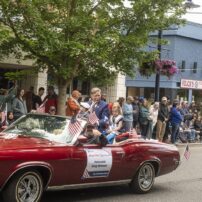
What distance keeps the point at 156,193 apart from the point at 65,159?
2441 mm

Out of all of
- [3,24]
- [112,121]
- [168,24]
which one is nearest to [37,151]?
[112,121]

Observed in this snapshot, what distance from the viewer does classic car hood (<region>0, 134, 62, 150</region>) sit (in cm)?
693

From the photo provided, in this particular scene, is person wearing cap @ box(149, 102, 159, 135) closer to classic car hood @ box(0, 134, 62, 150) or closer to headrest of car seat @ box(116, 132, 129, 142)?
headrest of car seat @ box(116, 132, 129, 142)

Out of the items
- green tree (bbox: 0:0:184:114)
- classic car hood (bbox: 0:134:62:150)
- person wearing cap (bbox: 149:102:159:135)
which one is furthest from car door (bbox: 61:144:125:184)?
person wearing cap (bbox: 149:102:159:135)

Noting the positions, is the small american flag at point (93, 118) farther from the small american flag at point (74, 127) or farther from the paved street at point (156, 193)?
the paved street at point (156, 193)

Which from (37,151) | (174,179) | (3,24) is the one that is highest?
(3,24)

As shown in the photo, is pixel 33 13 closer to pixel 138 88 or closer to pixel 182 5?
pixel 182 5

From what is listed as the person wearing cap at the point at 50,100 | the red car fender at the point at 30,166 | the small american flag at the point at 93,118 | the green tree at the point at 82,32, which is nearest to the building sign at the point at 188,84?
the green tree at the point at 82,32

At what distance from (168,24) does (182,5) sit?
2.45 feet

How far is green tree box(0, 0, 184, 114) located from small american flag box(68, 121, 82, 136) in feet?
16.2

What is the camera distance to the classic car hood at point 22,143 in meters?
6.93

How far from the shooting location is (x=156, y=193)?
29.9 feet

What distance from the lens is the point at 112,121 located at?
32.7 ft

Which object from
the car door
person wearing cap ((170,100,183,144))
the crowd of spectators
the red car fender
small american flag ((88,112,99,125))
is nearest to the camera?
the red car fender
